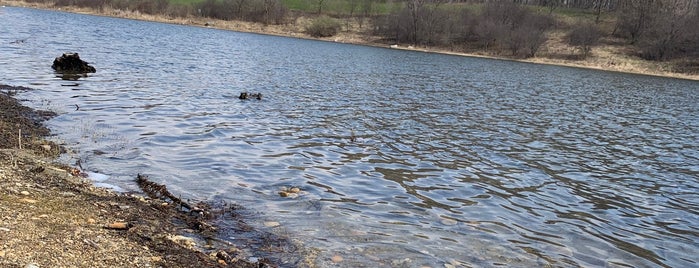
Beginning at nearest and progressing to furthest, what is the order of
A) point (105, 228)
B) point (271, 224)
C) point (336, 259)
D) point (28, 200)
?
point (105, 228) → point (28, 200) → point (336, 259) → point (271, 224)

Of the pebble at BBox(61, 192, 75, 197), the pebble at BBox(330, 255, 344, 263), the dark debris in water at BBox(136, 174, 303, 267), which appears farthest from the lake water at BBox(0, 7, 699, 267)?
the pebble at BBox(61, 192, 75, 197)

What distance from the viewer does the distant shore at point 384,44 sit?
6290cm

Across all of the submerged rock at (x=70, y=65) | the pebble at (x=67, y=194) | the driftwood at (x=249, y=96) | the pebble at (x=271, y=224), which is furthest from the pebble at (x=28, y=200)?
the submerged rock at (x=70, y=65)

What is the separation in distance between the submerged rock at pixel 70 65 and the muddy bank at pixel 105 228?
14401 mm

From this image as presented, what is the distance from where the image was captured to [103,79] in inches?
861

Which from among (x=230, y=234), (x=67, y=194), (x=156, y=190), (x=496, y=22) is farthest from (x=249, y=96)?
(x=496, y=22)

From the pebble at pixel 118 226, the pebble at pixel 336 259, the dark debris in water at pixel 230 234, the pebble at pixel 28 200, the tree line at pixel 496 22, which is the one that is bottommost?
the pebble at pixel 336 259

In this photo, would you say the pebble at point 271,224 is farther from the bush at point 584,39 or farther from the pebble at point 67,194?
the bush at point 584,39

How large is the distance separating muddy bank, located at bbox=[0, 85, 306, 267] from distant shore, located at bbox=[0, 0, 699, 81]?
211 ft

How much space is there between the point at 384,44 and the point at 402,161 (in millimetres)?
68806

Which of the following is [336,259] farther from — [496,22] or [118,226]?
[496,22]

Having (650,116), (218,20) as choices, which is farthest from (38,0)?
(650,116)

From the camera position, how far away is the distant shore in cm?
6290

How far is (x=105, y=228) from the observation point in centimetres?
647
